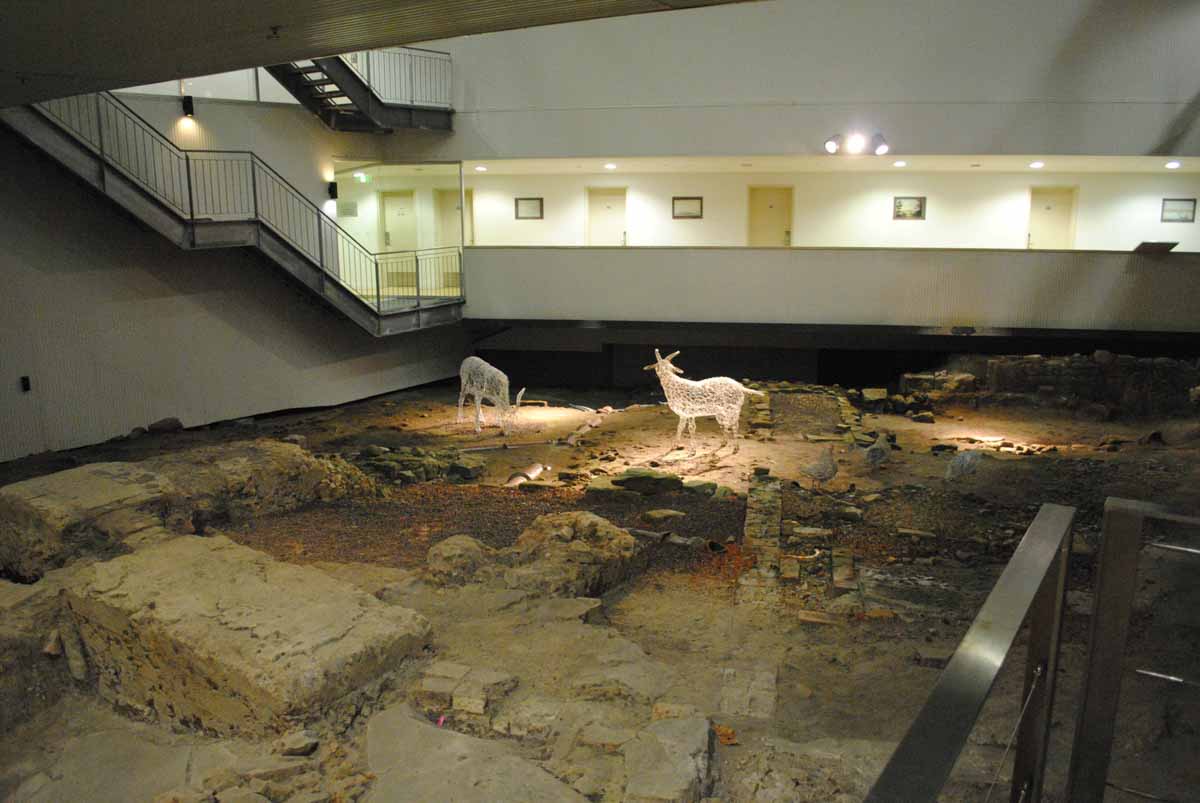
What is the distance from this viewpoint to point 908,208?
23.3m

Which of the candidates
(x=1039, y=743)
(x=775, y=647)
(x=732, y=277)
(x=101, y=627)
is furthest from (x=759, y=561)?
(x=732, y=277)

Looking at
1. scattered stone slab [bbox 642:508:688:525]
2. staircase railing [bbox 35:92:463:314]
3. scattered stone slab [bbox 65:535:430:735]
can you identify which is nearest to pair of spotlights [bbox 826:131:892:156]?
staircase railing [bbox 35:92:463:314]

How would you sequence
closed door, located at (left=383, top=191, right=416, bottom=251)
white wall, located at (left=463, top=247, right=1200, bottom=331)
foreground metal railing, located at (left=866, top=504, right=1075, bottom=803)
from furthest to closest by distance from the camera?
closed door, located at (left=383, top=191, right=416, bottom=251) < white wall, located at (left=463, top=247, right=1200, bottom=331) < foreground metal railing, located at (left=866, top=504, right=1075, bottom=803)

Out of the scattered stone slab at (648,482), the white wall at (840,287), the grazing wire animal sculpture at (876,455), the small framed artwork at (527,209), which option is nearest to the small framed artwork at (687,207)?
the white wall at (840,287)

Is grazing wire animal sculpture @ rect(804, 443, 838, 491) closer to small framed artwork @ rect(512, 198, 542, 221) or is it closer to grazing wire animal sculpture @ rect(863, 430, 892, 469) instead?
grazing wire animal sculpture @ rect(863, 430, 892, 469)

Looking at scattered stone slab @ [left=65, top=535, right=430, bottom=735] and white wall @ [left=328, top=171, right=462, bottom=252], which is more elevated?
white wall @ [left=328, top=171, right=462, bottom=252]

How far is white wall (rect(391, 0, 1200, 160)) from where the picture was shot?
18.9 metres

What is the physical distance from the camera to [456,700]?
17.8ft

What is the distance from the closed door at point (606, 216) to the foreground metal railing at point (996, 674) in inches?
893

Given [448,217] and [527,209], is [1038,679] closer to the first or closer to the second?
[527,209]

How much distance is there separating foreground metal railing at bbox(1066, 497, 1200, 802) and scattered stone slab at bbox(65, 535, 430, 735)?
14.0ft

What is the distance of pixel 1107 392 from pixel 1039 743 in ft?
63.4

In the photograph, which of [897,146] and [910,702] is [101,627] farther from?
[897,146]

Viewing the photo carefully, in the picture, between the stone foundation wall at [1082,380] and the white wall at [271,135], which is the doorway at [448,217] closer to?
the white wall at [271,135]
